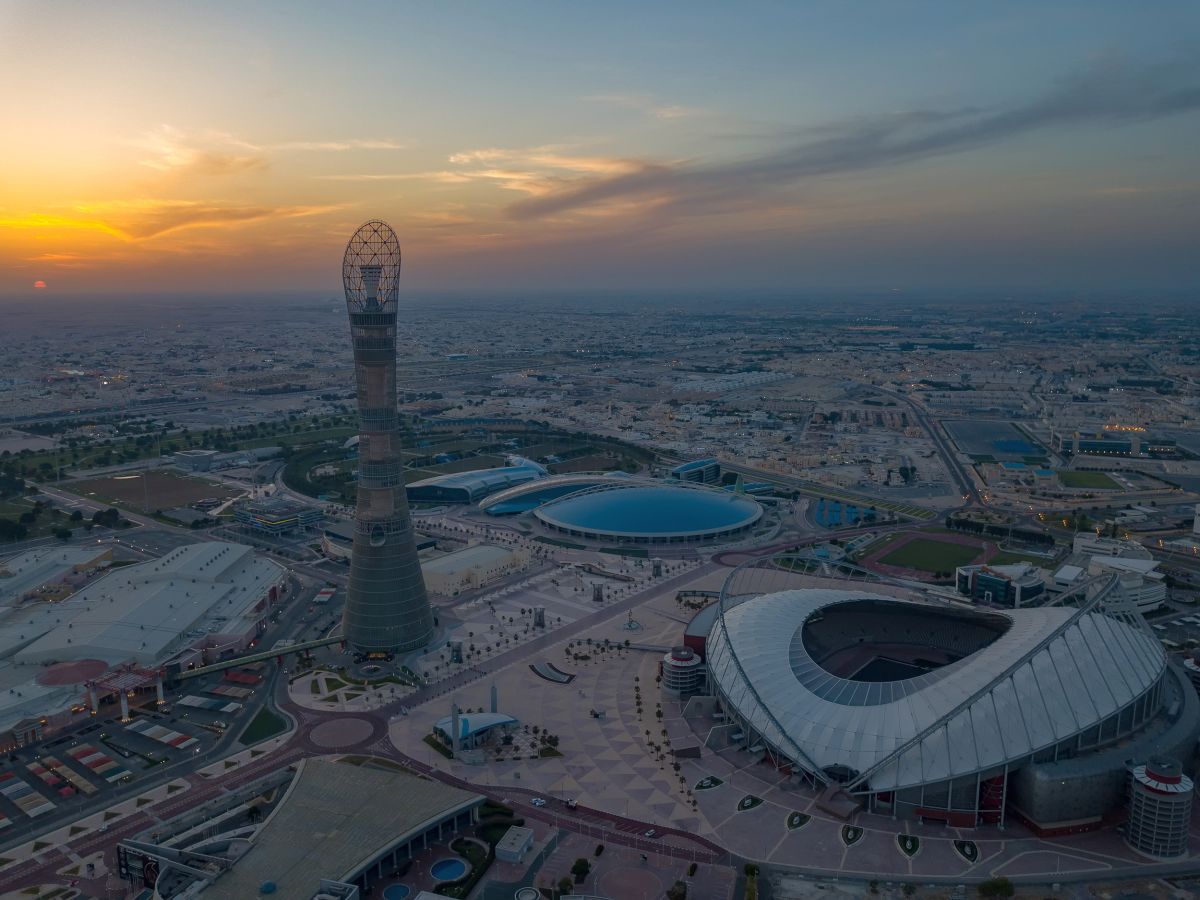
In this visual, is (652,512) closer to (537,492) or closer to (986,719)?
(537,492)

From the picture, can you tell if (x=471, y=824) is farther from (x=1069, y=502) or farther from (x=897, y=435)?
(x=897, y=435)

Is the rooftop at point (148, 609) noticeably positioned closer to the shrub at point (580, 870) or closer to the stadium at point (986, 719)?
the shrub at point (580, 870)

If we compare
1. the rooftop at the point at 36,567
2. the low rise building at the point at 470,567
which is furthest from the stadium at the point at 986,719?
the rooftop at the point at 36,567

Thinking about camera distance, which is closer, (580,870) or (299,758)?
(580,870)

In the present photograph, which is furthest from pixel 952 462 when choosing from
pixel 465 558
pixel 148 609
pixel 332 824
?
pixel 332 824

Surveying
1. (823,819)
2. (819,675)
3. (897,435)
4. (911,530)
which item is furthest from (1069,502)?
(823,819)

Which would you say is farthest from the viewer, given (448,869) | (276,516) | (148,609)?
(276,516)
